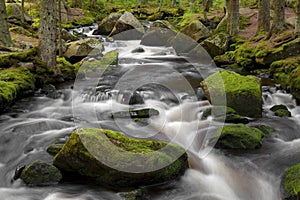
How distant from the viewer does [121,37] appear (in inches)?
936

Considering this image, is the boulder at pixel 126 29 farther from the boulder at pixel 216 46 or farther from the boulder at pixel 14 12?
the boulder at pixel 216 46

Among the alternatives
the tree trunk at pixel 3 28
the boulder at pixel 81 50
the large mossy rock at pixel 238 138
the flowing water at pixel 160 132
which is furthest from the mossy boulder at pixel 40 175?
the tree trunk at pixel 3 28

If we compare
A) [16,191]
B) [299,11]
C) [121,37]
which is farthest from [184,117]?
[121,37]

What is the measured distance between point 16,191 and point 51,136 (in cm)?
250

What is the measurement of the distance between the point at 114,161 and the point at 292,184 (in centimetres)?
312

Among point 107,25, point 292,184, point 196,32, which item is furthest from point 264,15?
point 292,184

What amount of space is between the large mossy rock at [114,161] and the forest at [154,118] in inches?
0.8

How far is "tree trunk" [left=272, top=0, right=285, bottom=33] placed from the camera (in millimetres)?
14722

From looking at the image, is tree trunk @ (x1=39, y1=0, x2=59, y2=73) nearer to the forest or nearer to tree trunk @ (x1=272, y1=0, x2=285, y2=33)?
the forest

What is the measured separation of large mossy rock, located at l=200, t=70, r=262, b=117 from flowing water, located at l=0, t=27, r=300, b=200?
0.50m

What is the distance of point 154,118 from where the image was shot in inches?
354

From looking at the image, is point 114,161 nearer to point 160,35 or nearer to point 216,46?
point 216,46

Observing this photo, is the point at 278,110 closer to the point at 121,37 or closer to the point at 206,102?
the point at 206,102

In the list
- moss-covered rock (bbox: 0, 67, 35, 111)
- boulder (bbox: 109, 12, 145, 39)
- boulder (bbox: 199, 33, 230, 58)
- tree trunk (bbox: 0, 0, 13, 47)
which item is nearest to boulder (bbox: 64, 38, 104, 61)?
tree trunk (bbox: 0, 0, 13, 47)
